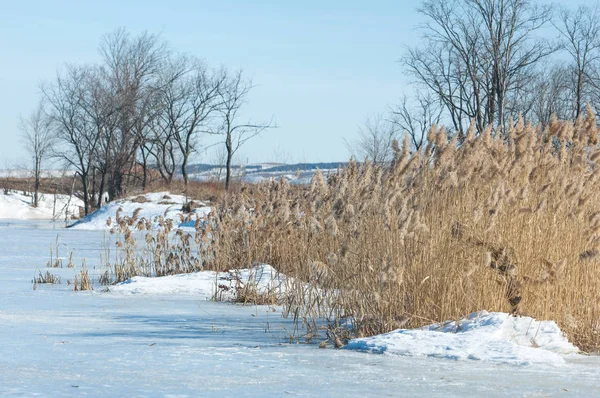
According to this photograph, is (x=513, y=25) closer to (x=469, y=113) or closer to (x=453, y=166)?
(x=469, y=113)

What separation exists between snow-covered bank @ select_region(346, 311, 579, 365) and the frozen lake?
11cm

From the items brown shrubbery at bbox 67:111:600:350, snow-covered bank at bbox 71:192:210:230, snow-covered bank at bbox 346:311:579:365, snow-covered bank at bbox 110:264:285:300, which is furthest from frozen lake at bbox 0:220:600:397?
snow-covered bank at bbox 71:192:210:230

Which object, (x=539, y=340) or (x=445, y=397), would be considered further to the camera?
(x=539, y=340)

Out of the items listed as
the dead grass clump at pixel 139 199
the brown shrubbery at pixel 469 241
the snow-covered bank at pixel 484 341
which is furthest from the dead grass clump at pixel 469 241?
the dead grass clump at pixel 139 199

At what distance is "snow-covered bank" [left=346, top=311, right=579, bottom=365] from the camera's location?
466cm

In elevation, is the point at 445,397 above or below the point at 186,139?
below

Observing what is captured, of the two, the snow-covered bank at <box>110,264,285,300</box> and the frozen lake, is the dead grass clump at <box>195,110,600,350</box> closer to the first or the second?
the frozen lake

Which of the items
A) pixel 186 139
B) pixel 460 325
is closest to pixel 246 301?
pixel 460 325

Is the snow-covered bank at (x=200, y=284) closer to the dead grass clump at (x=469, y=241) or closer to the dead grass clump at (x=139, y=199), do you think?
the dead grass clump at (x=469, y=241)

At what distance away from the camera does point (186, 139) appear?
43281 millimetres

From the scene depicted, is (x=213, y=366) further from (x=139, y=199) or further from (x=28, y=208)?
(x=28, y=208)

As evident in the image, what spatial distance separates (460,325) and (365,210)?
1.21 m

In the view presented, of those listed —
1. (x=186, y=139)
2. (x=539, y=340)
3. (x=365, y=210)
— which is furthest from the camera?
(x=186, y=139)

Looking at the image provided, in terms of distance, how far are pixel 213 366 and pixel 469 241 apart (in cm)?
191
